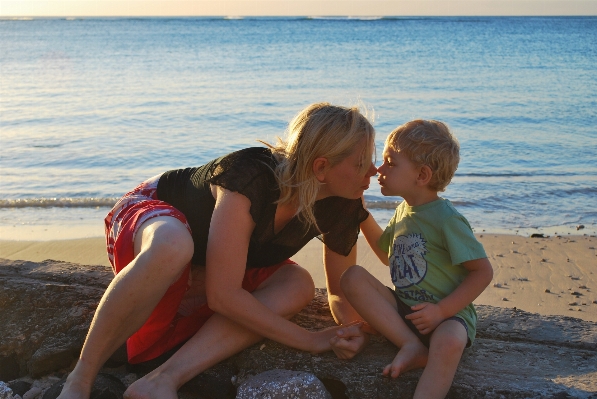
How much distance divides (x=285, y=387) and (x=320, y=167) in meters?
A: 0.89

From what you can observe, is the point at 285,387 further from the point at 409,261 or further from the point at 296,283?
the point at 409,261

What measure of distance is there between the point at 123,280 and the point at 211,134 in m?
9.45

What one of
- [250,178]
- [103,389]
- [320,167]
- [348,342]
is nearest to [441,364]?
[348,342]

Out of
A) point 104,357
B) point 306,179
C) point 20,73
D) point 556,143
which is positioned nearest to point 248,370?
point 104,357

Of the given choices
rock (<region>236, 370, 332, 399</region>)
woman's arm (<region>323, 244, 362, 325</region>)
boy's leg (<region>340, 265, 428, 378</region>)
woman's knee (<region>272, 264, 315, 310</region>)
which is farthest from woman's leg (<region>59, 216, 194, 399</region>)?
woman's arm (<region>323, 244, 362, 325</region>)

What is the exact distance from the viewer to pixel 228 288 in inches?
102

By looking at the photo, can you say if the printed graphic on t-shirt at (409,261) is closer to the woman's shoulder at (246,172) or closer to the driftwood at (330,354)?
the driftwood at (330,354)

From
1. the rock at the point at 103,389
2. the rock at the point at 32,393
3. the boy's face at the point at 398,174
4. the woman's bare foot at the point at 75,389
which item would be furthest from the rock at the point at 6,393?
the boy's face at the point at 398,174

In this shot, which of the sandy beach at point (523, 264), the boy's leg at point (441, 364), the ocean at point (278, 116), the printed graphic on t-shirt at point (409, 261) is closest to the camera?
the boy's leg at point (441, 364)

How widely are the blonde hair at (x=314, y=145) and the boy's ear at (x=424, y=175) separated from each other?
9.0 inches

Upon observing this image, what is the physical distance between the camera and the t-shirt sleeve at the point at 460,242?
255 cm

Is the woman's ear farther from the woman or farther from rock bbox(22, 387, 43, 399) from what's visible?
rock bbox(22, 387, 43, 399)

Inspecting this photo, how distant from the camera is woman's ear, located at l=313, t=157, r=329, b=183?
265cm

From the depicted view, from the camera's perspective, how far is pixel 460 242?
2.59 m
